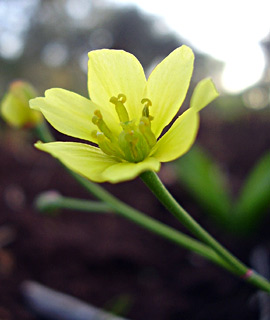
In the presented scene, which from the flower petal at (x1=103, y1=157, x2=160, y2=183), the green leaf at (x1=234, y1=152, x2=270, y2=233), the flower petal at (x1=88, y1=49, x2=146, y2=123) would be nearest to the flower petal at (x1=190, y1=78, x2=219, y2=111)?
the flower petal at (x1=103, y1=157, x2=160, y2=183)

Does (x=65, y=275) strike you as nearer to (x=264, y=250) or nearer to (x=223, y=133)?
(x=264, y=250)

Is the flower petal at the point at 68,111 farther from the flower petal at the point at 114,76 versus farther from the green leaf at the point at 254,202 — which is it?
the green leaf at the point at 254,202

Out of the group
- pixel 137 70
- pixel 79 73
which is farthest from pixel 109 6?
pixel 137 70

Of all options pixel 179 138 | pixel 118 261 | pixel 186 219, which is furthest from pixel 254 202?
pixel 179 138

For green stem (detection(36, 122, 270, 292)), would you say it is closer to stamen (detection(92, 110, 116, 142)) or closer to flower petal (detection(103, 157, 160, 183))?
flower petal (detection(103, 157, 160, 183))

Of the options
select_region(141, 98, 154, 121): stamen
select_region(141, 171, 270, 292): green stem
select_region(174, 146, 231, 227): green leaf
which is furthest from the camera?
select_region(174, 146, 231, 227): green leaf

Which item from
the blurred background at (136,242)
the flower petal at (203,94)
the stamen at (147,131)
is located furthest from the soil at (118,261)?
the flower petal at (203,94)

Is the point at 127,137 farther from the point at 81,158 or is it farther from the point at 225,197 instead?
the point at 225,197
